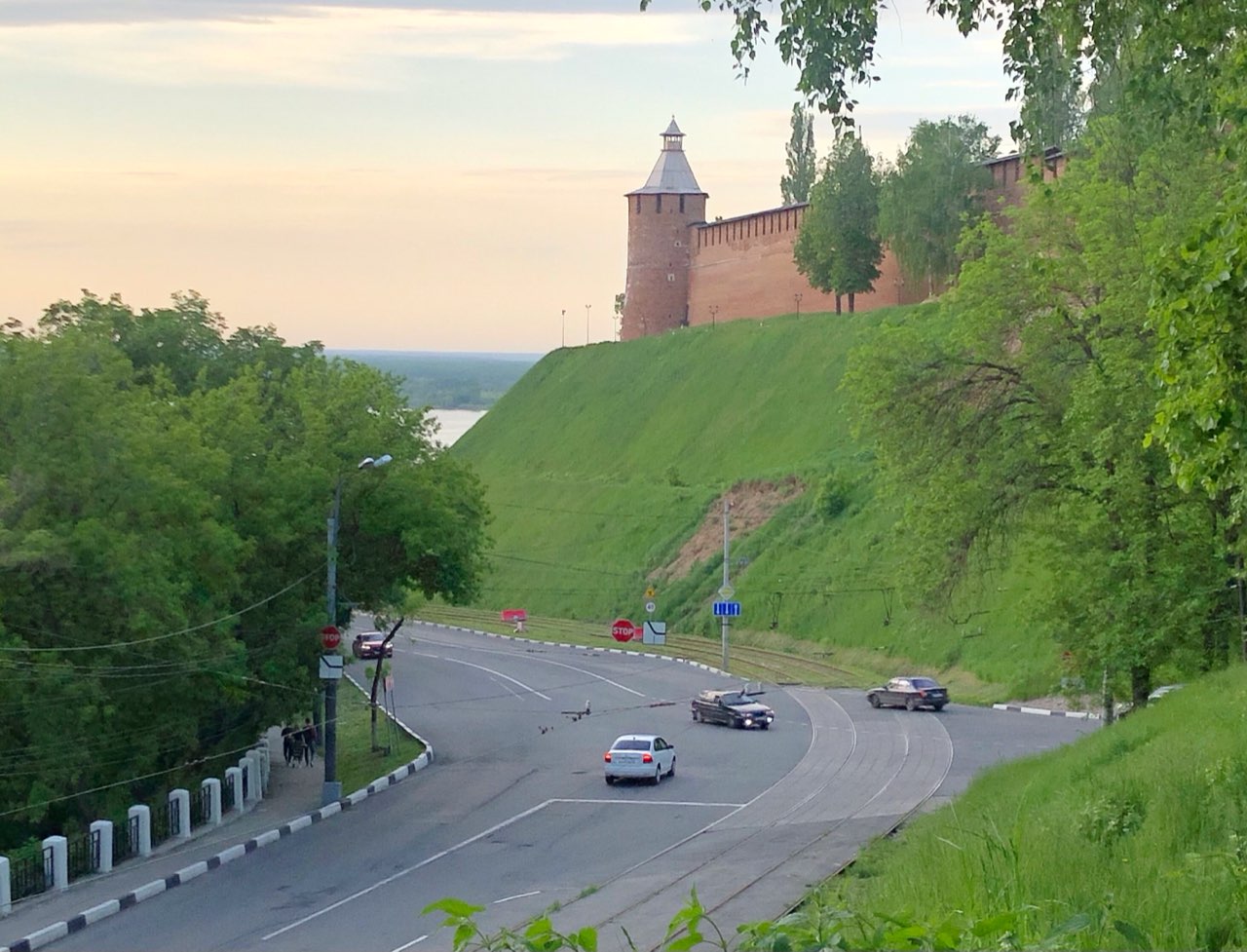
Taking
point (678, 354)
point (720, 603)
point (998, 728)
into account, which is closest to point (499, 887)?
point (998, 728)

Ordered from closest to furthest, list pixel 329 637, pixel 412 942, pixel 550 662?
pixel 412 942, pixel 329 637, pixel 550 662

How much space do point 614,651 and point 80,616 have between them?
103 feet

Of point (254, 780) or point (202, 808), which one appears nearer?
point (202, 808)

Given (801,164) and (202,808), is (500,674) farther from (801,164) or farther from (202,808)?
(801,164)

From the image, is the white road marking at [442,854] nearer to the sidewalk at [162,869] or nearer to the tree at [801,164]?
the sidewalk at [162,869]

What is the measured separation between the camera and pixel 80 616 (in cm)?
2347

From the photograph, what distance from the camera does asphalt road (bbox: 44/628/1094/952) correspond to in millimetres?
17812

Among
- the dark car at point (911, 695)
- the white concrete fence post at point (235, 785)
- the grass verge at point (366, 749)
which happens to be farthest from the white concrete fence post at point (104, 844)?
the dark car at point (911, 695)

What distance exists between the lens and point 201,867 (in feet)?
71.6

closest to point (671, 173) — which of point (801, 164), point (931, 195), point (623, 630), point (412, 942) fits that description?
point (801, 164)

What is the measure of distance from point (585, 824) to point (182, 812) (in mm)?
6527

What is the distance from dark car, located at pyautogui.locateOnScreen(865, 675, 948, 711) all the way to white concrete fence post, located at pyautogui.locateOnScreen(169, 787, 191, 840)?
1923cm

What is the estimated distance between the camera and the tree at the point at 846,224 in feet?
269

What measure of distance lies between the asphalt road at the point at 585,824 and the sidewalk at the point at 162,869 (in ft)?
0.93
